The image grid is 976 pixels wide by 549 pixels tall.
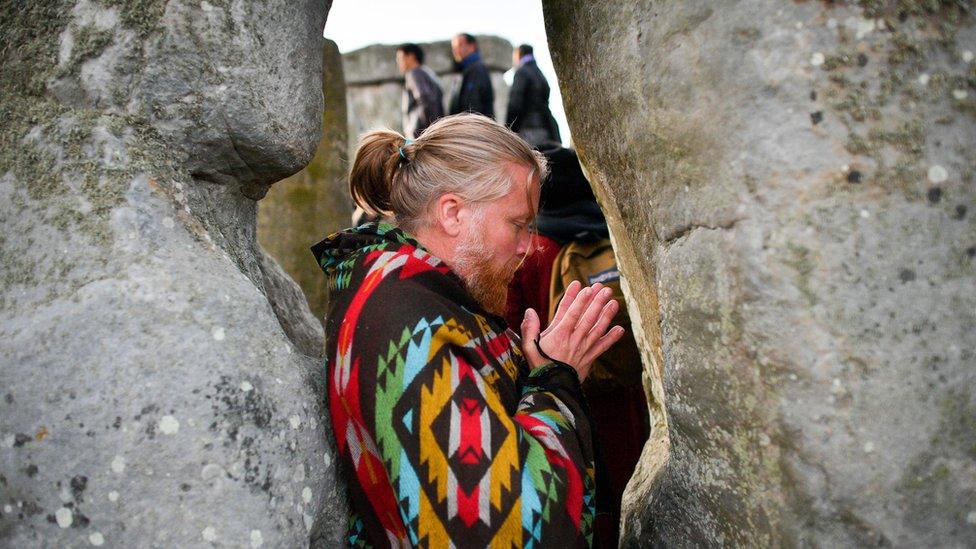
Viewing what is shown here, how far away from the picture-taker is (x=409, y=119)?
20.1ft

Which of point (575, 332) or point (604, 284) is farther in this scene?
point (604, 284)

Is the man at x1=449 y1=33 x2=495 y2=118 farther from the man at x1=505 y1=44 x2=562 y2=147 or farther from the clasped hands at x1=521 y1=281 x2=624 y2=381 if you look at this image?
the clasped hands at x1=521 y1=281 x2=624 y2=381

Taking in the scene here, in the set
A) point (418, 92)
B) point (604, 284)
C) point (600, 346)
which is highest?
point (418, 92)

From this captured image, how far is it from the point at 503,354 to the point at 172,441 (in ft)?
2.28

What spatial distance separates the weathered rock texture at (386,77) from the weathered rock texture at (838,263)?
6.85 meters

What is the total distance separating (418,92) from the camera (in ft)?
19.6

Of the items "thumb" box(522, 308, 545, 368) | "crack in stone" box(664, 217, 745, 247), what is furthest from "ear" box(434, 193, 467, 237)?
"crack in stone" box(664, 217, 745, 247)

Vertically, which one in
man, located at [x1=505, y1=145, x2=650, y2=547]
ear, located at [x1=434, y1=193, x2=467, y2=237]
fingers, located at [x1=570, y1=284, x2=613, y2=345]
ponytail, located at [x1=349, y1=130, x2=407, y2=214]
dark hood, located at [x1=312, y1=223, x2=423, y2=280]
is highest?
ponytail, located at [x1=349, y1=130, x2=407, y2=214]

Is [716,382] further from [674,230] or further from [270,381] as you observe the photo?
[270,381]

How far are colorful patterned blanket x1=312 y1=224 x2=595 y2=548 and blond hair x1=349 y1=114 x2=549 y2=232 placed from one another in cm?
19

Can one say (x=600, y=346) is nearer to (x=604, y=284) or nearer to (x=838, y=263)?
(x=838, y=263)

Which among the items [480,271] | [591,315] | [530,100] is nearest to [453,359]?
[480,271]

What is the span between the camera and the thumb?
71.7 inches

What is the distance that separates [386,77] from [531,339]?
265 inches
